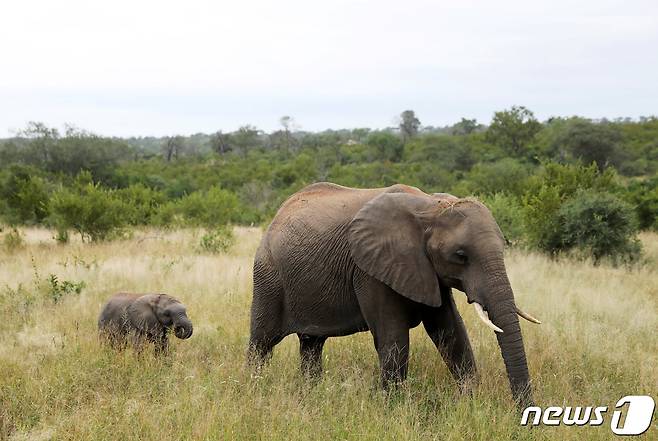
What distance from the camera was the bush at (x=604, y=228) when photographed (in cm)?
1270

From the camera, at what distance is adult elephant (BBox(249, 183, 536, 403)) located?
13.4 ft

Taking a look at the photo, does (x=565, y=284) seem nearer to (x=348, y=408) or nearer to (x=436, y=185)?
(x=348, y=408)

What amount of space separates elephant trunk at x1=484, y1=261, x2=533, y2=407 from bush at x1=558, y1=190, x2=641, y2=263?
947 cm

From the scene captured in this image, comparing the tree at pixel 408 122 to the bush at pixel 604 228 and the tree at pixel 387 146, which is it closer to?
the tree at pixel 387 146

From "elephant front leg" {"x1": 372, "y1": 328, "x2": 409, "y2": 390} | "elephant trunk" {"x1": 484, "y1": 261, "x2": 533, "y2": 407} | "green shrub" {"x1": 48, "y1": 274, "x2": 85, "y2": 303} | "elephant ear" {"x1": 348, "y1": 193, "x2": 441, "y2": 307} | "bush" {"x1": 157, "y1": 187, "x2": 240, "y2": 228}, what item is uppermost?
"elephant ear" {"x1": 348, "y1": 193, "x2": 441, "y2": 307}

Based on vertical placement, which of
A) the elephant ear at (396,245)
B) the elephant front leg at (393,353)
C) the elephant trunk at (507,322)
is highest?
the elephant ear at (396,245)

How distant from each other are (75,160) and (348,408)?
155ft

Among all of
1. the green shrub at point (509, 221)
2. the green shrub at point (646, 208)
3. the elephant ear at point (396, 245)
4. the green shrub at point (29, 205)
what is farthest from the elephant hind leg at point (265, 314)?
the green shrub at point (29, 205)

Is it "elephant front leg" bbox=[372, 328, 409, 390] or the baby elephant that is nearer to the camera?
"elephant front leg" bbox=[372, 328, 409, 390]

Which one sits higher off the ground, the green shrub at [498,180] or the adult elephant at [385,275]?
the adult elephant at [385,275]

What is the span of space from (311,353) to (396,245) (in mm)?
1741

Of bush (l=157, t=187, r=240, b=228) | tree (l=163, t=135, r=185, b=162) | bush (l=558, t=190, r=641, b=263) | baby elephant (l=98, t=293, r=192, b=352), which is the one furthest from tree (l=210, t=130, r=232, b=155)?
baby elephant (l=98, t=293, r=192, b=352)

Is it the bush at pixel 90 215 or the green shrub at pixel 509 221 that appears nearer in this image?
the green shrub at pixel 509 221

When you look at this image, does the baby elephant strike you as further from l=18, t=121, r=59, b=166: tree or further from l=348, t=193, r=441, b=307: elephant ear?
l=18, t=121, r=59, b=166: tree
